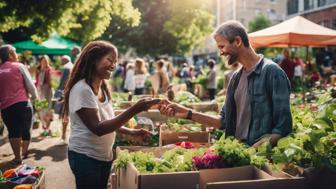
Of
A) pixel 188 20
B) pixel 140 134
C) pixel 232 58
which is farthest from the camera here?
pixel 188 20

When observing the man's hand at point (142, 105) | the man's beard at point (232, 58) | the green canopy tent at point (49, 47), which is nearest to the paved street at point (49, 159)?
the man's hand at point (142, 105)

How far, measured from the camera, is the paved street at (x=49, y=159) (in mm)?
7297

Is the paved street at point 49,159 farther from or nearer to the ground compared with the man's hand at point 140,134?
nearer to the ground

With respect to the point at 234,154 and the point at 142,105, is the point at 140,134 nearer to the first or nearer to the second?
the point at 142,105

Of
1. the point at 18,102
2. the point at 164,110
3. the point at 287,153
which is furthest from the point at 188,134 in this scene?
the point at 18,102

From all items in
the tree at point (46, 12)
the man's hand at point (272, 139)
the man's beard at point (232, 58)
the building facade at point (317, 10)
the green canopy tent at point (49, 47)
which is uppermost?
the building facade at point (317, 10)

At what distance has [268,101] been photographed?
10.7 feet

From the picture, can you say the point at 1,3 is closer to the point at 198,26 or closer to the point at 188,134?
the point at 188,134

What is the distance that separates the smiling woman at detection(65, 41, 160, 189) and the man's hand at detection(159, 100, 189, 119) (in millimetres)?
476

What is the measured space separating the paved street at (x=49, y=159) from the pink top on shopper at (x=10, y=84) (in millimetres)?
1185

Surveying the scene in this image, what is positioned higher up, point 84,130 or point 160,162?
point 84,130

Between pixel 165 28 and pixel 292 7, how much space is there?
52.3 feet

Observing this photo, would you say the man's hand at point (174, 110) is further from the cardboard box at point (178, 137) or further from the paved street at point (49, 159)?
the paved street at point (49, 159)

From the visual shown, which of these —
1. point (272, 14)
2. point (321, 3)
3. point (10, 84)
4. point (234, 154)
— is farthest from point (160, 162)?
point (272, 14)
